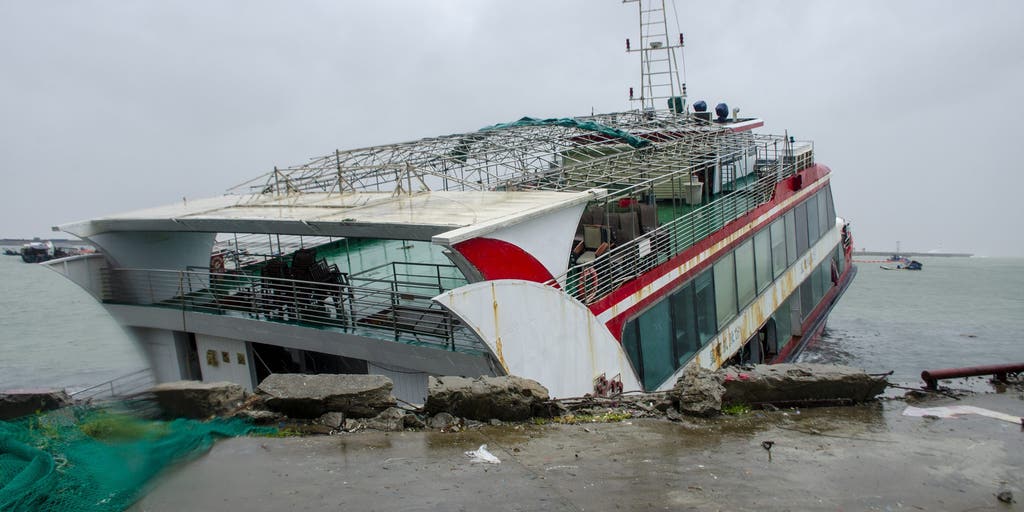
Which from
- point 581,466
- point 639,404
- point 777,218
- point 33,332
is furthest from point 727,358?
point 33,332

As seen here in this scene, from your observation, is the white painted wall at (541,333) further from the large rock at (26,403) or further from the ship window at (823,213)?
the ship window at (823,213)

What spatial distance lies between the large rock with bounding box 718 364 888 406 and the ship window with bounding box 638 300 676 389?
313 centimetres

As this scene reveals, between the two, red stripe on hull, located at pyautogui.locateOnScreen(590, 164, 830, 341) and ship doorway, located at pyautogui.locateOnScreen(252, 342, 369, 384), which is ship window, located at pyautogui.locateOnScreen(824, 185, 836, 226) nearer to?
red stripe on hull, located at pyautogui.locateOnScreen(590, 164, 830, 341)

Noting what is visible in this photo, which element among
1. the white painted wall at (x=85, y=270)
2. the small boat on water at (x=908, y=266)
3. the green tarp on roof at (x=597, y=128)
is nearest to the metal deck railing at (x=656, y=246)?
the green tarp on roof at (x=597, y=128)

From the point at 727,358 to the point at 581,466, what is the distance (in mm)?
7881

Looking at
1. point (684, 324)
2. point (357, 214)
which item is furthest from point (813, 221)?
point (357, 214)

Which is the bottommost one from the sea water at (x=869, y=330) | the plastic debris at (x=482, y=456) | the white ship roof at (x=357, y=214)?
the sea water at (x=869, y=330)

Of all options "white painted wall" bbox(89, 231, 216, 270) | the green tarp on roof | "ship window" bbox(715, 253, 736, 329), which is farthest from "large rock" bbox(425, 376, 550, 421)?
the green tarp on roof

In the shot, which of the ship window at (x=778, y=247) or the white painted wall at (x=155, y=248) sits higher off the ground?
the white painted wall at (x=155, y=248)

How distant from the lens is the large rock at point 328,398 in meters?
6.73

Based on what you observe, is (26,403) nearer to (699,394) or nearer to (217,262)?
(699,394)

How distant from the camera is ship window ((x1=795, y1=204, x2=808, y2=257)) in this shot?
17297 mm

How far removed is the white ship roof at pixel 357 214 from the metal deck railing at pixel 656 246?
0.97 metres

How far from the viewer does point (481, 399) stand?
271 inches
